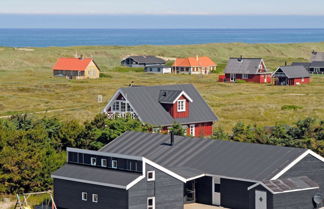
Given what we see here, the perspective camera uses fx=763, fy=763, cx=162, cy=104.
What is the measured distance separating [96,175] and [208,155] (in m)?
7.35

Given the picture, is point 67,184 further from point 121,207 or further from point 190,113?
point 190,113

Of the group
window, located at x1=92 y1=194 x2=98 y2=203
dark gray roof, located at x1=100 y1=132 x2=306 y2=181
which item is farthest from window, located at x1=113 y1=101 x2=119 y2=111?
window, located at x1=92 y1=194 x2=98 y2=203

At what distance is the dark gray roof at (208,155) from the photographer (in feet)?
139

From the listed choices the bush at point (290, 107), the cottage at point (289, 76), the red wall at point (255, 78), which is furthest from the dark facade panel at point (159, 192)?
the red wall at point (255, 78)

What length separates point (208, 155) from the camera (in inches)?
1800

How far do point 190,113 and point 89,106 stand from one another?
32.8m

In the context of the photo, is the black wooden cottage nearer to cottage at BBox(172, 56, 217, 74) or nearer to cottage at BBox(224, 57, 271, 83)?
cottage at BBox(224, 57, 271, 83)

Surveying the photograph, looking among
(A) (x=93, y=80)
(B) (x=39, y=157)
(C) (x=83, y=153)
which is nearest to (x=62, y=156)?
(B) (x=39, y=157)

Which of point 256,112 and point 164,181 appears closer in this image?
point 164,181

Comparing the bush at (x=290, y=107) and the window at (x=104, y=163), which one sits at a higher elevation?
the window at (x=104, y=163)

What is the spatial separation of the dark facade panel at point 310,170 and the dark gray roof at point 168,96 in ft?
77.1

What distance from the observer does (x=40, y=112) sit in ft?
296

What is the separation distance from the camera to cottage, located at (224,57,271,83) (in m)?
145

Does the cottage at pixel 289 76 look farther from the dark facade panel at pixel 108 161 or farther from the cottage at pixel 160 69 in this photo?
the dark facade panel at pixel 108 161
